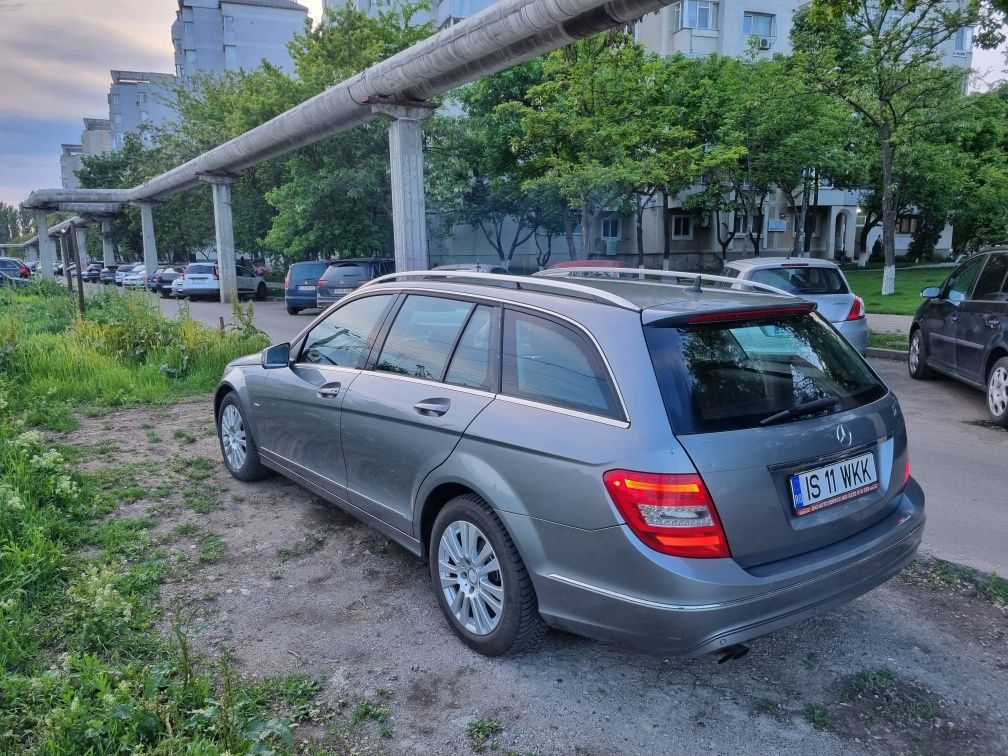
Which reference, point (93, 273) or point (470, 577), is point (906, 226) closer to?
point (470, 577)

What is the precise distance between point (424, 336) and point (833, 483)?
2045 millimetres

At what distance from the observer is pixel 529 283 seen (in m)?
3.52

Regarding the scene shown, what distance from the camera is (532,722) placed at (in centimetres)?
280

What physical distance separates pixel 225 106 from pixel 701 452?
3514 centimetres

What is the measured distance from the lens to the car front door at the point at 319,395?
13.9ft

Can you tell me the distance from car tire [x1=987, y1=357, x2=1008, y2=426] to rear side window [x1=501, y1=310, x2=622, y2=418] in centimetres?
620

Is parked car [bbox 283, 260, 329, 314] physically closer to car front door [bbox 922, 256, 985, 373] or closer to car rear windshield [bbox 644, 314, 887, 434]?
car front door [bbox 922, 256, 985, 373]

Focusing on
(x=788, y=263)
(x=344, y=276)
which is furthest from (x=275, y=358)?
(x=344, y=276)

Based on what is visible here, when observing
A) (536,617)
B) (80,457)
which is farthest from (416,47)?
(536,617)

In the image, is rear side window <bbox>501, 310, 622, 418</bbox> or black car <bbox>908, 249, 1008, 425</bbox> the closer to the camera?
rear side window <bbox>501, 310, 622, 418</bbox>

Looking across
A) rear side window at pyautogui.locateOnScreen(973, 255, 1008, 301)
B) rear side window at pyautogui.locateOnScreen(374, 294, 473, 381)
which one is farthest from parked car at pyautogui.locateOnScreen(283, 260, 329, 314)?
rear side window at pyautogui.locateOnScreen(374, 294, 473, 381)

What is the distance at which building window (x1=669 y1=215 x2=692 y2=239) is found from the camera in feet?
132

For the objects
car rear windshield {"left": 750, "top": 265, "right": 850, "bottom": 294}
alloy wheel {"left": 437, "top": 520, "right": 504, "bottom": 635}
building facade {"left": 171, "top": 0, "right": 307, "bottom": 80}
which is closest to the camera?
alloy wheel {"left": 437, "top": 520, "right": 504, "bottom": 635}

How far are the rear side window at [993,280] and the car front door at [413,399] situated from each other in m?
6.65
